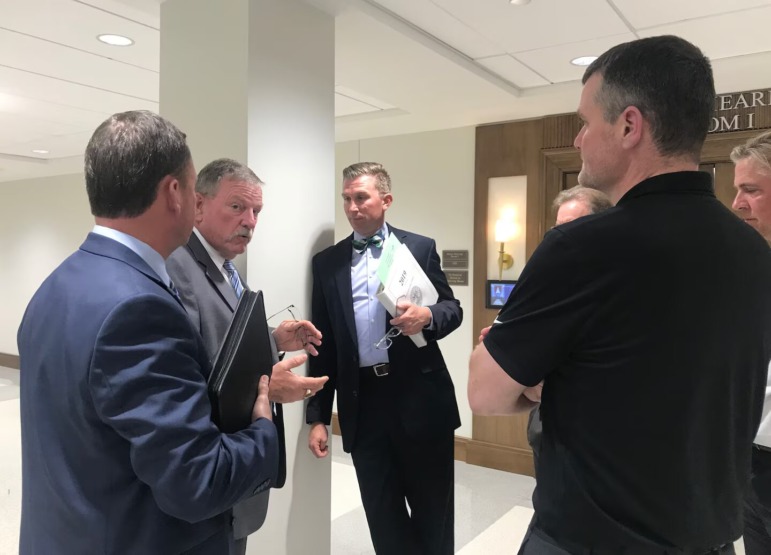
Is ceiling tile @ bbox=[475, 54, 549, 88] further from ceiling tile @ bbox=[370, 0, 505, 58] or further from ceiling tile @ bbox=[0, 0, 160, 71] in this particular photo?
ceiling tile @ bbox=[0, 0, 160, 71]

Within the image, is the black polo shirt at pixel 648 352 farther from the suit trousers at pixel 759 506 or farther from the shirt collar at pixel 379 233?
the shirt collar at pixel 379 233

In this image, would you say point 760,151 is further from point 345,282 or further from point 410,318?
point 345,282

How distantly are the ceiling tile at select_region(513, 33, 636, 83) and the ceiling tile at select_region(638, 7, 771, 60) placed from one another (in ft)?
0.59

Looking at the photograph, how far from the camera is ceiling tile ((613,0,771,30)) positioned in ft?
8.07

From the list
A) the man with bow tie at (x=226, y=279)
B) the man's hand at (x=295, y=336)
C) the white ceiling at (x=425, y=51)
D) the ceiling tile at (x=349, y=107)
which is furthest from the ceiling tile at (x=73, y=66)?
the man's hand at (x=295, y=336)

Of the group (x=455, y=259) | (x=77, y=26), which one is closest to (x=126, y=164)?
(x=77, y=26)

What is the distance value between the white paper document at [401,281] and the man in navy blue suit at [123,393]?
108 cm

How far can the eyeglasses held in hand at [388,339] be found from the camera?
7.29ft

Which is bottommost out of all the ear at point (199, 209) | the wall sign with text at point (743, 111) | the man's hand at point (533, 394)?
the man's hand at point (533, 394)

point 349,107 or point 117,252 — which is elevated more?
point 349,107

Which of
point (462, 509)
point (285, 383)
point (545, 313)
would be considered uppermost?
point (545, 313)

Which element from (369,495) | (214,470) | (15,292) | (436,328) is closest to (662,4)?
(436,328)

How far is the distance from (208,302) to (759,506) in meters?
1.60

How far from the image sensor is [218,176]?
1.85 m
